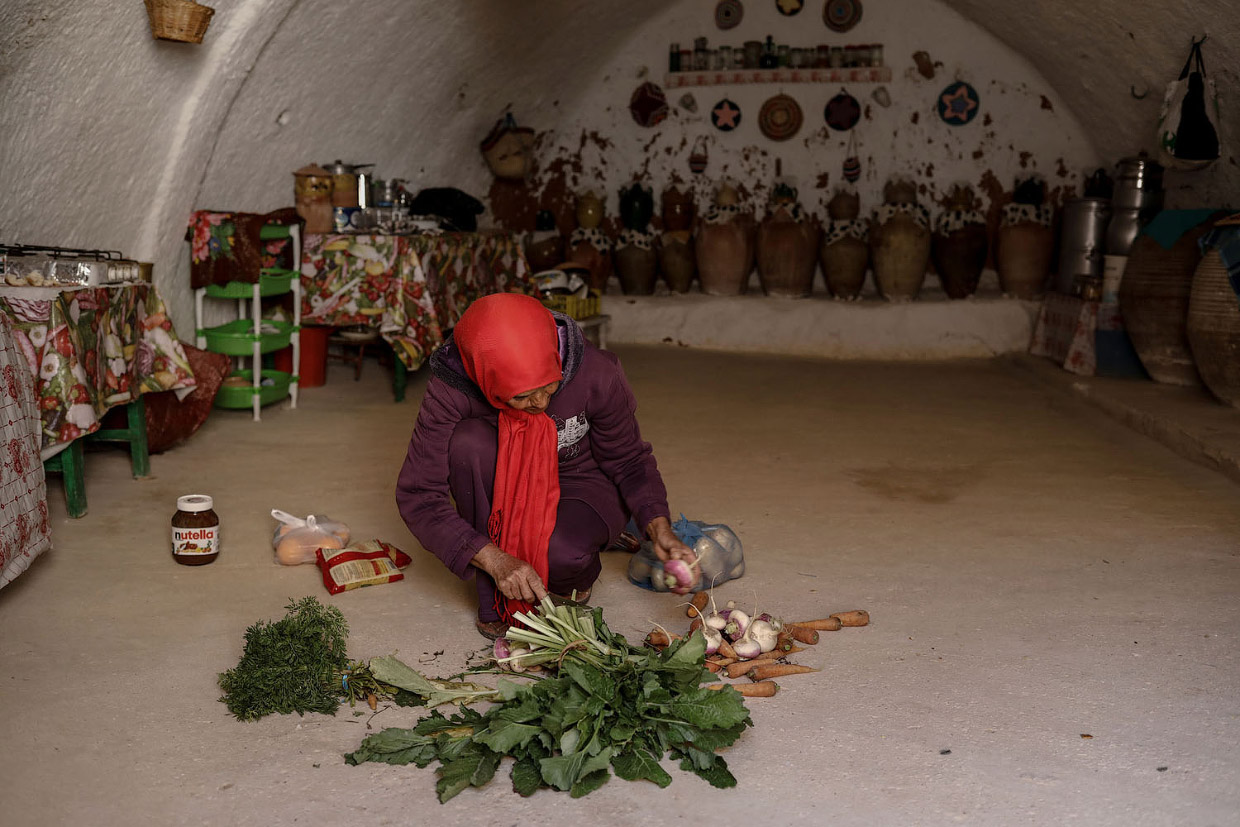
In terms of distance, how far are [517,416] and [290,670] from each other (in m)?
0.66

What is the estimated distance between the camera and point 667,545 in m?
2.30

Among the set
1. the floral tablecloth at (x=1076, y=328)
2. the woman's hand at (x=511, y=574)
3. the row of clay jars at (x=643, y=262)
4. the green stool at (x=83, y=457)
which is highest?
the row of clay jars at (x=643, y=262)

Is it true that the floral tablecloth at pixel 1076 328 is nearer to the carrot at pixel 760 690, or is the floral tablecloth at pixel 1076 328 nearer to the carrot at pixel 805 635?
the carrot at pixel 805 635

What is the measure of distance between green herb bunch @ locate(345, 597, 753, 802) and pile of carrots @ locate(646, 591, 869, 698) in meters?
0.16

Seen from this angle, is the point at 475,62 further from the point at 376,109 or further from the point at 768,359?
the point at 768,359

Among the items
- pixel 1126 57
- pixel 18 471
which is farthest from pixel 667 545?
pixel 1126 57

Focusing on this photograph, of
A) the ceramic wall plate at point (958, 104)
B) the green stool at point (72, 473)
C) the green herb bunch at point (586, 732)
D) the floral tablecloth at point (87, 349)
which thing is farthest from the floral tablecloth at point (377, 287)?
the ceramic wall plate at point (958, 104)

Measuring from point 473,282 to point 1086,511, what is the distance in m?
3.37

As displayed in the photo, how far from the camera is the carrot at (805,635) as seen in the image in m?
2.40

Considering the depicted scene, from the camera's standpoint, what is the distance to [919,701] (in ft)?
7.04

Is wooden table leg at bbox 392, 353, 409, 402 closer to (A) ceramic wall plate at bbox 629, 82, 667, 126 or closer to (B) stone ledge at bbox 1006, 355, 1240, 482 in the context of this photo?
(B) stone ledge at bbox 1006, 355, 1240, 482

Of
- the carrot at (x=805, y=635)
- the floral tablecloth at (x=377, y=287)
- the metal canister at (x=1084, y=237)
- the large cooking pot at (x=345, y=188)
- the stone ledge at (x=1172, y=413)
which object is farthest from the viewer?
the metal canister at (x=1084, y=237)

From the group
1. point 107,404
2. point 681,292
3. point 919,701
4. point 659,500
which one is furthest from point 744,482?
point 681,292

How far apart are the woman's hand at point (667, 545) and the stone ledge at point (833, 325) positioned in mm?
5005
